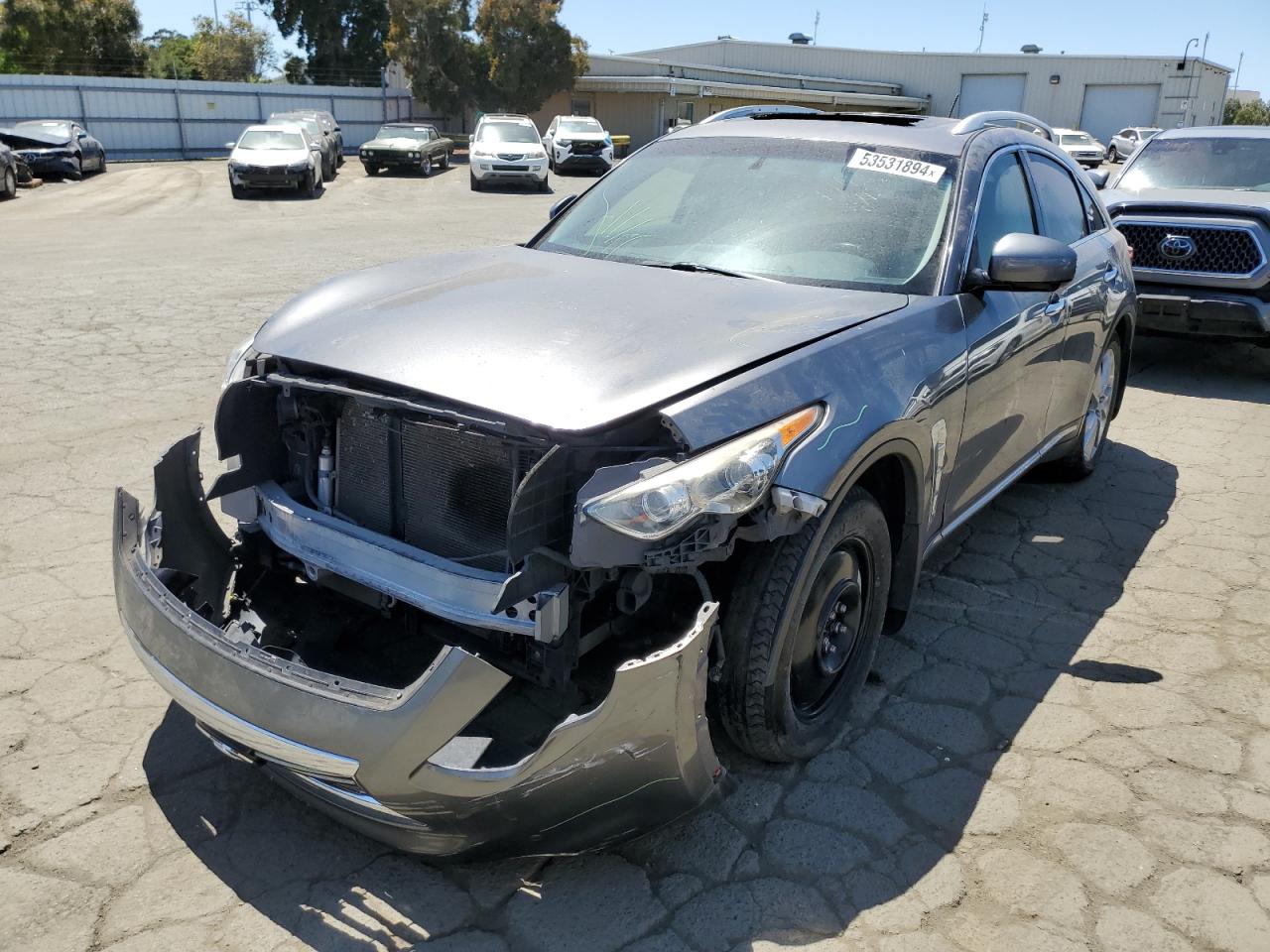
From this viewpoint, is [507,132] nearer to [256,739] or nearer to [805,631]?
[805,631]

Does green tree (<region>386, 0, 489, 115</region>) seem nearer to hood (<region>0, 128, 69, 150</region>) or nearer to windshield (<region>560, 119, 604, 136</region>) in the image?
windshield (<region>560, 119, 604, 136</region>)

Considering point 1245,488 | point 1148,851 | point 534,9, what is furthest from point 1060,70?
point 1148,851

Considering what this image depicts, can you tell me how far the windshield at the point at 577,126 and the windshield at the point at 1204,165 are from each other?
2214 centimetres

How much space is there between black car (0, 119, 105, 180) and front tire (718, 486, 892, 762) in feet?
84.7

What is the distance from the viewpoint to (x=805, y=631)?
2.94 meters

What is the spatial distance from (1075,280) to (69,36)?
5030 centimetres

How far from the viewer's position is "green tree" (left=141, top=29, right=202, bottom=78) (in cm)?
5244

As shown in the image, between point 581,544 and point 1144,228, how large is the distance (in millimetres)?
7637

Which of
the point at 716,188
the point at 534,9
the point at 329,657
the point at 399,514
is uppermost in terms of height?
the point at 534,9

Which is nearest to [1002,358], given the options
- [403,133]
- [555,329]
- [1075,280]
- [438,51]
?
[1075,280]

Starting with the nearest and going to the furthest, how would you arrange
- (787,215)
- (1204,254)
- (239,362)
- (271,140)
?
(239,362), (787,215), (1204,254), (271,140)

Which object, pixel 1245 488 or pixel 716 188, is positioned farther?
pixel 1245 488

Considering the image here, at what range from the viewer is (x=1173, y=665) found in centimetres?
390

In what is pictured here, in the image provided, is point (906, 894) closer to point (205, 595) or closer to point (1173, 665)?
point (1173, 665)
